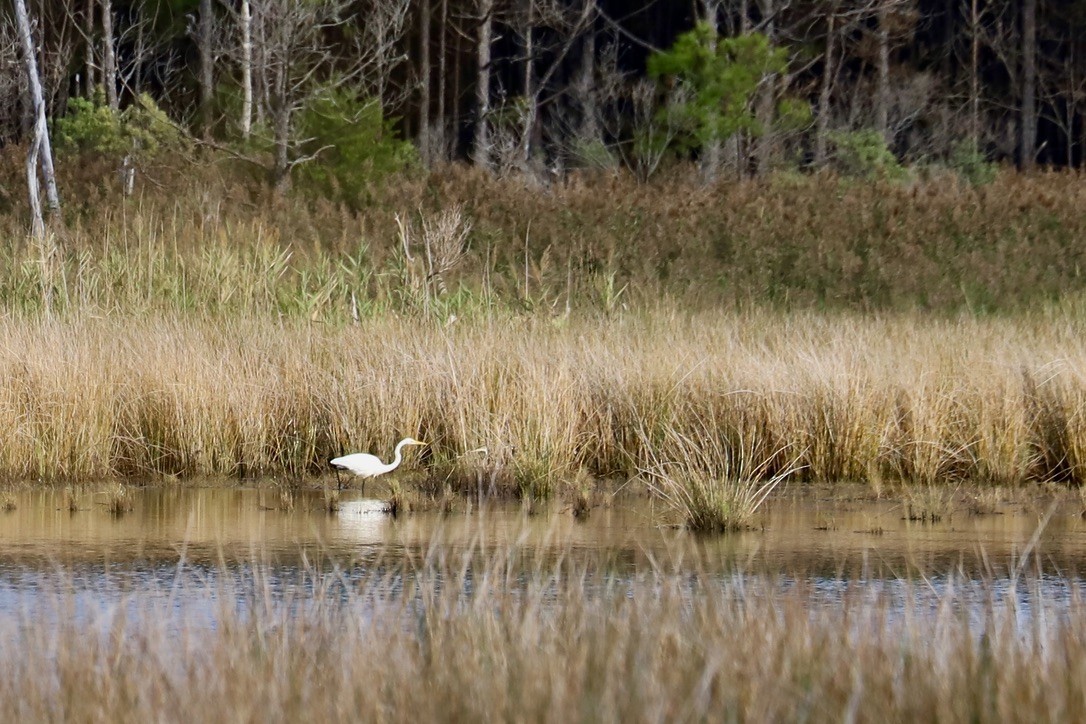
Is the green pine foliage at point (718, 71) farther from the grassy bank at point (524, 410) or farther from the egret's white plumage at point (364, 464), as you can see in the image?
the egret's white plumage at point (364, 464)

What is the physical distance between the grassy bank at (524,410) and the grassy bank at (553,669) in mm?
4210

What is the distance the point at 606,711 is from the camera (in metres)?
3.59

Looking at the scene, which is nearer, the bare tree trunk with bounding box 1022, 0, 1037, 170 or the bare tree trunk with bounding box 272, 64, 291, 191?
the bare tree trunk with bounding box 272, 64, 291, 191

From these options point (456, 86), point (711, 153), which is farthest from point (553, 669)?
point (456, 86)

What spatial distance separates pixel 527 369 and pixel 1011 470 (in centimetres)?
285

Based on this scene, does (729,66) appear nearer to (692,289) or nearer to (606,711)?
(692,289)

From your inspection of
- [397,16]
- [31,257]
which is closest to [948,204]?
[397,16]

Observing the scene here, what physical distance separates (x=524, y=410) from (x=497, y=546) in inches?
91.8

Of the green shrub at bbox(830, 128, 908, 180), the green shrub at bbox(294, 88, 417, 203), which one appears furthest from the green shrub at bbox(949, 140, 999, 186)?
the green shrub at bbox(294, 88, 417, 203)

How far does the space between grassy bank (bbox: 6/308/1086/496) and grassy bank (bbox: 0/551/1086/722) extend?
13.8 feet

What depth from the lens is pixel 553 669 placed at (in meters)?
3.78

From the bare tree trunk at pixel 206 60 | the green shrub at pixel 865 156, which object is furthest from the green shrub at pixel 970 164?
the bare tree trunk at pixel 206 60

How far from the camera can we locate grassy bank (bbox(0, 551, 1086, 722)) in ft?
12.1

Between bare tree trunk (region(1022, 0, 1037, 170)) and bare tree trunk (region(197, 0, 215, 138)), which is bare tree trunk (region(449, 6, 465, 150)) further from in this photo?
bare tree trunk (region(1022, 0, 1037, 170))
